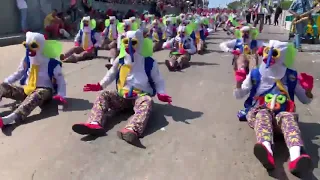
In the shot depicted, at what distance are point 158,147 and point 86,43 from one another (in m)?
7.64

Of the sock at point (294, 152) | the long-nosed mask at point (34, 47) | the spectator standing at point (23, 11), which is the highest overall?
the spectator standing at point (23, 11)

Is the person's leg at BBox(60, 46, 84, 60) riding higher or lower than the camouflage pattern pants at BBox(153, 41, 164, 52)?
higher

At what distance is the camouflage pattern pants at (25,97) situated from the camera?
19.2ft

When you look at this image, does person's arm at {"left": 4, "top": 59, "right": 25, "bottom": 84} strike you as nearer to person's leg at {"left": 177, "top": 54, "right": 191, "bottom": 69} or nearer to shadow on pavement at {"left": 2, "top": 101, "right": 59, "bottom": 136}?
shadow on pavement at {"left": 2, "top": 101, "right": 59, "bottom": 136}

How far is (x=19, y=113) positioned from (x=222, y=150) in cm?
275

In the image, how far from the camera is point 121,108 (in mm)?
6125

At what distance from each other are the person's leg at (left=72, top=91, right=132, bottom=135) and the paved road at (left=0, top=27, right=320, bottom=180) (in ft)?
0.48

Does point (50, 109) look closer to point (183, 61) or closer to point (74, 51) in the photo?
point (183, 61)

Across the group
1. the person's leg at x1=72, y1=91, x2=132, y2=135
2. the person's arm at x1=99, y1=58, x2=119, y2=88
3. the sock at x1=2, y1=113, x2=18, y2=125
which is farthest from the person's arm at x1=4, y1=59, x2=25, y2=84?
the person's leg at x1=72, y1=91, x2=132, y2=135

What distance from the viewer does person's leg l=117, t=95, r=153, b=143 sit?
5.02 meters

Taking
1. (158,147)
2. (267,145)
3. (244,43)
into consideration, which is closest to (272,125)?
(267,145)

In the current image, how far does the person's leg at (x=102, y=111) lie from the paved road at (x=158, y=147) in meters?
0.15

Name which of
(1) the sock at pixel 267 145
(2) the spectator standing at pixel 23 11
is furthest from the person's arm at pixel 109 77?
(2) the spectator standing at pixel 23 11

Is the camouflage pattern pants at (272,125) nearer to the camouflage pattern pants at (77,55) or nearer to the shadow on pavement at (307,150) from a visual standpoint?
the shadow on pavement at (307,150)
